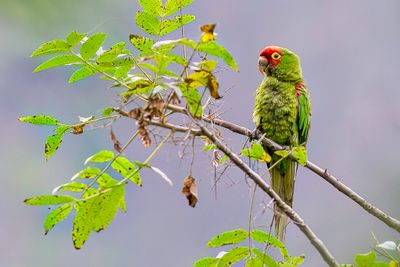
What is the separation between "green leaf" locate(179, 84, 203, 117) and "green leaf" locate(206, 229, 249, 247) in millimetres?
256

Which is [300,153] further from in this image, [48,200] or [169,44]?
[48,200]

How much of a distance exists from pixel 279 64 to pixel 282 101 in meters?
0.15

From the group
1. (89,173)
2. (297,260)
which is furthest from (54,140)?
(297,260)

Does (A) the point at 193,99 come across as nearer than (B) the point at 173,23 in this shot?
Yes

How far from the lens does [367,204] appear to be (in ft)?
3.53

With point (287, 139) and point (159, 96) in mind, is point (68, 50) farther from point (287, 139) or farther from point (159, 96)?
point (287, 139)

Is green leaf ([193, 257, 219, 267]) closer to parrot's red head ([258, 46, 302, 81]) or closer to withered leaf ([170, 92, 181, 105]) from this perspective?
withered leaf ([170, 92, 181, 105])

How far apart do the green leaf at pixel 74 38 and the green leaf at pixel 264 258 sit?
1.48ft

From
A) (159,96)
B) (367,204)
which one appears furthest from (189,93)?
(367,204)

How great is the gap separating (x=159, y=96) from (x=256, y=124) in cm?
128

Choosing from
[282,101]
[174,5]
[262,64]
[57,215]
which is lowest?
[57,215]

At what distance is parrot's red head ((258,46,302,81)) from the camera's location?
2.11 metres

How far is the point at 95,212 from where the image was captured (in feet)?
2.71

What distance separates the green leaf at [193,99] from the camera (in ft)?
2.65
